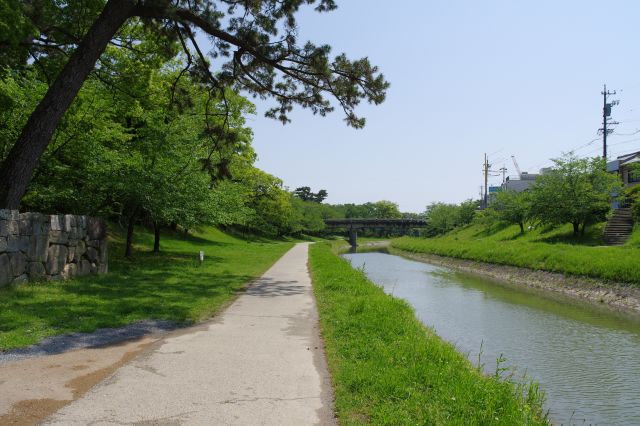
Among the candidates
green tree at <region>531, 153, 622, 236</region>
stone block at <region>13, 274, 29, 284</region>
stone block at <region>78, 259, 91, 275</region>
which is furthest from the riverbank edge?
stone block at <region>13, 274, 29, 284</region>

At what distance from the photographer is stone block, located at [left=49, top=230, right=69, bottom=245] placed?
40.1 ft

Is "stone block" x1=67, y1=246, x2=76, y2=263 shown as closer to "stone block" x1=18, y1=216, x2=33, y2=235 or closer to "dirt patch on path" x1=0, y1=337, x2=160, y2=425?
"stone block" x1=18, y1=216, x2=33, y2=235

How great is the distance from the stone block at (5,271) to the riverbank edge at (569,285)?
17812 mm

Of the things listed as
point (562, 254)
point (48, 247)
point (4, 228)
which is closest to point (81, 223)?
point (48, 247)

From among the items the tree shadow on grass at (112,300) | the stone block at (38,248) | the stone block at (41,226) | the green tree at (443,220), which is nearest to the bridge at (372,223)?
the green tree at (443,220)

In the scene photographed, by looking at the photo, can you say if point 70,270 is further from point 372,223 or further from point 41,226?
point 372,223

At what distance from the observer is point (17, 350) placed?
6402 millimetres

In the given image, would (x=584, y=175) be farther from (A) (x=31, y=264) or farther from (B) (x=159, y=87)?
(A) (x=31, y=264)

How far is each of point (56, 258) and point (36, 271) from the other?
0.87m

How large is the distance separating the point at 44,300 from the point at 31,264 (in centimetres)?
211

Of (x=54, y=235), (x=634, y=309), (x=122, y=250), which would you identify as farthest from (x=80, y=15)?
(x=634, y=309)

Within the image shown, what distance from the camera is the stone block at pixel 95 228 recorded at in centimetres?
→ 1427

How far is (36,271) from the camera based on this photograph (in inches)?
453

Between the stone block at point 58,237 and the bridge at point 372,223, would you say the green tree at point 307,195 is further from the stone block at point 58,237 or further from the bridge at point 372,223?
the stone block at point 58,237
